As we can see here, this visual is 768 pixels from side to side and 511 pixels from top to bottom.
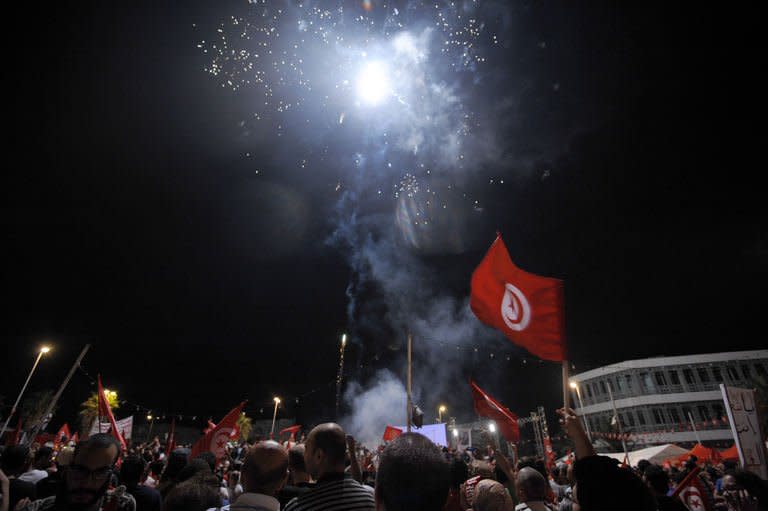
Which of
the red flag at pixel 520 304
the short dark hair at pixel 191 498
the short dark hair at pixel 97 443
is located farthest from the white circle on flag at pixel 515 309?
the short dark hair at pixel 97 443

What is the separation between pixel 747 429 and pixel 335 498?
9.63m

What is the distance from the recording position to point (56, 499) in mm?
3033

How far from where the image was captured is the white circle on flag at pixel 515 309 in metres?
5.86

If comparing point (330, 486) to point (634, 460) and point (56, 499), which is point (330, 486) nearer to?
point (56, 499)

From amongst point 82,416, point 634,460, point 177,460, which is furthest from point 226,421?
point 82,416

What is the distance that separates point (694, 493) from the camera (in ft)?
21.5

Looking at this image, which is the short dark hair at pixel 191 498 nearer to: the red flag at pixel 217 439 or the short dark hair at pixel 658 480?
the short dark hair at pixel 658 480

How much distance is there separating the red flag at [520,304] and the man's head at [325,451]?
10.5 feet

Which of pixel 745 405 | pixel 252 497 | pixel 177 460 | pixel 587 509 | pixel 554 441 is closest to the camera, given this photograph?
pixel 587 509

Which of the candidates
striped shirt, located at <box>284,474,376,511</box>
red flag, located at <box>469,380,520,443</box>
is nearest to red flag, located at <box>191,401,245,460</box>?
red flag, located at <box>469,380,520,443</box>

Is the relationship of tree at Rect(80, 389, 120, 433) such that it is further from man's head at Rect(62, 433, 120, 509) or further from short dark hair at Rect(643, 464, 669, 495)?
short dark hair at Rect(643, 464, 669, 495)

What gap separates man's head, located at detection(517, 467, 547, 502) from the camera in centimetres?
400

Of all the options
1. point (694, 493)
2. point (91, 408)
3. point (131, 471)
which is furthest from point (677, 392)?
point (91, 408)

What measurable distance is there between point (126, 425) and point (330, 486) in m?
23.9
